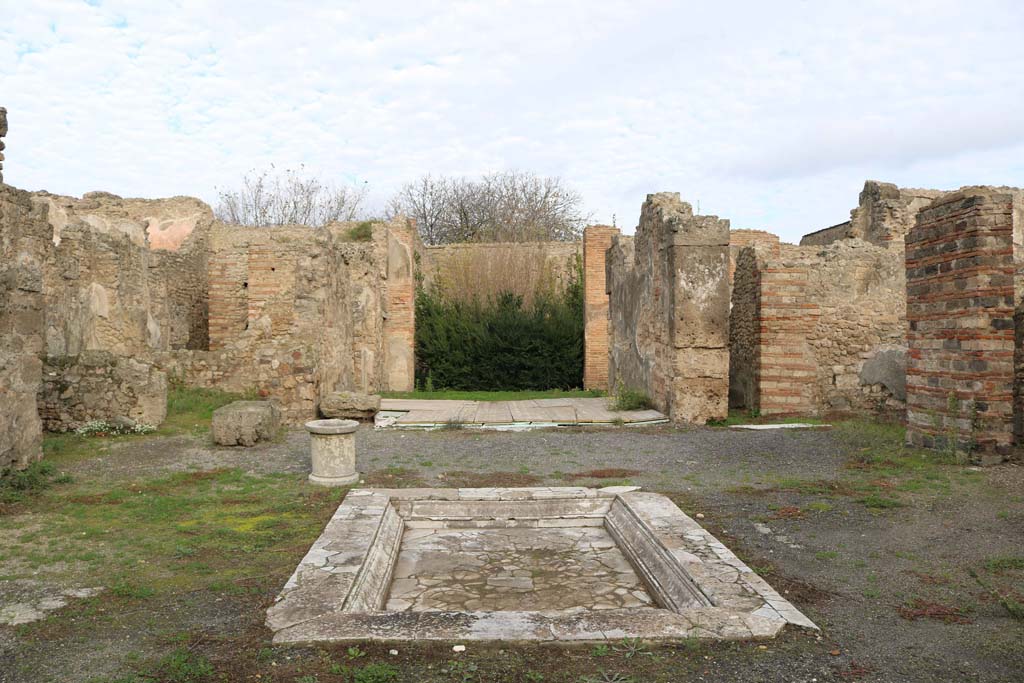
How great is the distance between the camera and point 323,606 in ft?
11.0

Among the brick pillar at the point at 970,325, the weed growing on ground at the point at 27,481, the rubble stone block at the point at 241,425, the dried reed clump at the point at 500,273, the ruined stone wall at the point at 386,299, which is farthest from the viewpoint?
the dried reed clump at the point at 500,273

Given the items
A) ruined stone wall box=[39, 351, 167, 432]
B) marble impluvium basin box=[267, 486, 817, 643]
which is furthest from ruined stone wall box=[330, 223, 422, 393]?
marble impluvium basin box=[267, 486, 817, 643]

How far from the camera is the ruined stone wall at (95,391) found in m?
8.58

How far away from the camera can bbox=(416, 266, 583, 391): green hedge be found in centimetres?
1641

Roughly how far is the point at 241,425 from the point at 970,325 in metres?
7.38

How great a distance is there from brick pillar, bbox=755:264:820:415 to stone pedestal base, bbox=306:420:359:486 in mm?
6188

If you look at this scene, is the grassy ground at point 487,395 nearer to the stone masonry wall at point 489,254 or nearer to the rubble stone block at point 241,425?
the rubble stone block at point 241,425

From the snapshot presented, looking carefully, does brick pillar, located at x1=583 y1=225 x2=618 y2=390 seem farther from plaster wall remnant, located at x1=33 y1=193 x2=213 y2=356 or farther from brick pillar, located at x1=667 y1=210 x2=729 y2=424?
plaster wall remnant, located at x1=33 y1=193 x2=213 y2=356

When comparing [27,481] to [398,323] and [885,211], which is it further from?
[885,211]

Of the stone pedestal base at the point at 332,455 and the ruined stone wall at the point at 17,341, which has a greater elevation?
the ruined stone wall at the point at 17,341

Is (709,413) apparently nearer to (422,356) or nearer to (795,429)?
(795,429)

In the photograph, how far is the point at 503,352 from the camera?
1652 cm

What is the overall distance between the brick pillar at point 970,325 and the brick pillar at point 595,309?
29.3ft

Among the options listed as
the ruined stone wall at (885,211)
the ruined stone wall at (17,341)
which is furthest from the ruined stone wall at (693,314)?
the ruined stone wall at (17,341)
